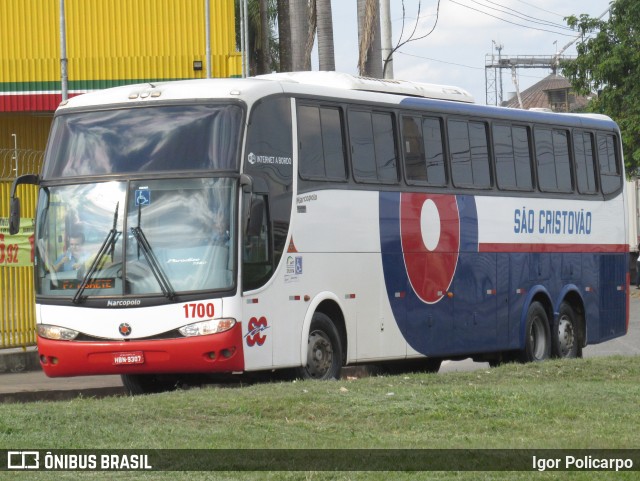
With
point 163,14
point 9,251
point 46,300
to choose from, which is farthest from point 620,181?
point 163,14

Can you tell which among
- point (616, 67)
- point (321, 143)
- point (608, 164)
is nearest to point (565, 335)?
point (608, 164)

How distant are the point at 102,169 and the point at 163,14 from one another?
67.8 feet

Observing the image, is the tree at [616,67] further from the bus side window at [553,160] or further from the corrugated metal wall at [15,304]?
the corrugated metal wall at [15,304]

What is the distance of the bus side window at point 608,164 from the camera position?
22.2 m

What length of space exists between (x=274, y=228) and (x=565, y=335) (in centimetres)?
778

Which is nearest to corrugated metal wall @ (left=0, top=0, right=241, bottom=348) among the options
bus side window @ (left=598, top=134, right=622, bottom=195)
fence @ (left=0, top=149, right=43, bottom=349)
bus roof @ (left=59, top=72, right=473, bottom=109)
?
bus side window @ (left=598, top=134, right=622, bottom=195)

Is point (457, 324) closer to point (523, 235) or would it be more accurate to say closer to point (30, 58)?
point (523, 235)

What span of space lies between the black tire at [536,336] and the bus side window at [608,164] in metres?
2.72

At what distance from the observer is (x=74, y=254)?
579 inches

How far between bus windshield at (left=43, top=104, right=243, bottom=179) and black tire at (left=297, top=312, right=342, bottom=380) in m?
2.25

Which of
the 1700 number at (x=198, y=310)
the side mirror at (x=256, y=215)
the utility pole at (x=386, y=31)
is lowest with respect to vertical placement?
the 1700 number at (x=198, y=310)

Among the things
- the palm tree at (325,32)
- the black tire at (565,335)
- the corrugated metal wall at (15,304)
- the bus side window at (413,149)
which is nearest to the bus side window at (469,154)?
the bus side window at (413,149)

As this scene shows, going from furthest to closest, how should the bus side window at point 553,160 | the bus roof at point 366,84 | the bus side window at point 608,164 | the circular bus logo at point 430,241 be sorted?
the bus side window at point 608,164 → the bus side window at point 553,160 → the circular bus logo at point 430,241 → the bus roof at point 366,84

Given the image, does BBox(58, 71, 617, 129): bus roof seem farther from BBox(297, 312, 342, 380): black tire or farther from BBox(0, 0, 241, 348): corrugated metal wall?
BBox(0, 0, 241, 348): corrugated metal wall
